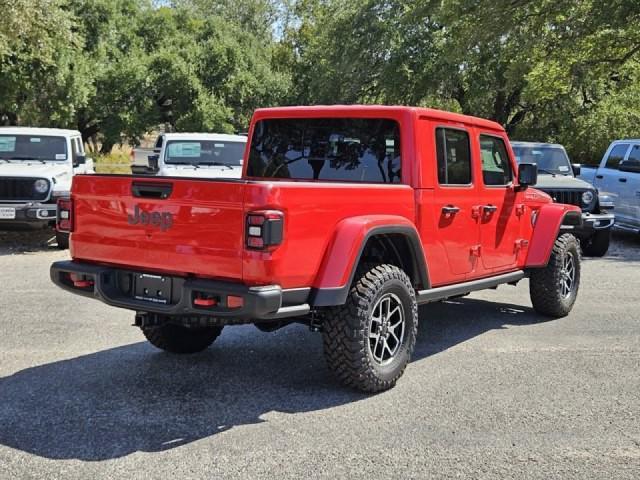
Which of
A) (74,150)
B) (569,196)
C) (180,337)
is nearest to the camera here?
(180,337)

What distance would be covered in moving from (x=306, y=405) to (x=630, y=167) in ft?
33.3

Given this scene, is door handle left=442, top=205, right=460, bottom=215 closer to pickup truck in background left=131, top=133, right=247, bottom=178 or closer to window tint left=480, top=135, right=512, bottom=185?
window tint left=480, top=135, right=512, bottom=185

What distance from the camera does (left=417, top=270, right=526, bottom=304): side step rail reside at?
5.28m

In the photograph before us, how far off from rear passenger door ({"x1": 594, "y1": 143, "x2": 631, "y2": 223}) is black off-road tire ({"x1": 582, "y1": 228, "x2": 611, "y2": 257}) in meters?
1.40

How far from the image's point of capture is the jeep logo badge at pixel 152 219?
14.0 feet

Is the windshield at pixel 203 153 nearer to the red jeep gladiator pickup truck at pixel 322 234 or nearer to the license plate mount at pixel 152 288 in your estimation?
the red jeep gladiator pickup truck at pixel 322 234

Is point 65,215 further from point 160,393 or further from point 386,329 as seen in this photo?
point 386,329

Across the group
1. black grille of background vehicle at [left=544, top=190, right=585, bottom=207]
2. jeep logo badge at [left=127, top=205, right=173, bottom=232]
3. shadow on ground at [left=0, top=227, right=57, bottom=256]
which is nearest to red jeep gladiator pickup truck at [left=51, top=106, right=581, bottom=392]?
jeep logo badge at [left=127, top=205, right=173, bottom=232]

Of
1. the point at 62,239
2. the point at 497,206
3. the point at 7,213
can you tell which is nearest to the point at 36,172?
the point at 7,213

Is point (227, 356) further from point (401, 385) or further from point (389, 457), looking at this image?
point (389, 457)

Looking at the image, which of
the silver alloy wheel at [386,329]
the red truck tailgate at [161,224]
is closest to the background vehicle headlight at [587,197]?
the silver alloy wheel at [386,329]

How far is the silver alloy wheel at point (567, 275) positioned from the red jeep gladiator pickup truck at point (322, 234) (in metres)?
0.93

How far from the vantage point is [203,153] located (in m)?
12.5

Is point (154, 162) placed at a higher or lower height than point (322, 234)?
lower
